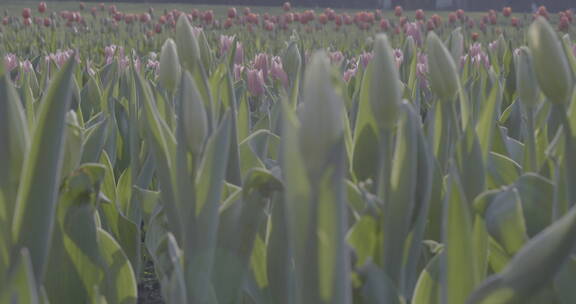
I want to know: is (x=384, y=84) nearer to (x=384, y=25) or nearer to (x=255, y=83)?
(x=255, y=83)

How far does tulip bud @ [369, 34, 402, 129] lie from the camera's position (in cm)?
70

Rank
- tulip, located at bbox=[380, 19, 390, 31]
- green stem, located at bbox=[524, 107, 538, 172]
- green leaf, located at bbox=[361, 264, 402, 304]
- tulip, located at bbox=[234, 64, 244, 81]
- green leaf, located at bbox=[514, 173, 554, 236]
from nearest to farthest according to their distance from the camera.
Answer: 1. green leaf, located at bbox=[361, 264, 402, 304]
2. green leaf, located at bbox=[514, 173, 554, 236]
3. green stem, located at bbox=[524, 107, 538, 172]
4. tulip, located at bbox=[234, 64, 244, 81]
5. tulip, located at bbox=[380, 19, 390, 31]

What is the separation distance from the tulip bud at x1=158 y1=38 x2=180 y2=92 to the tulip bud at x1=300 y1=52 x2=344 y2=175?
672 mm

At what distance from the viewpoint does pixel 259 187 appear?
774 millimetres

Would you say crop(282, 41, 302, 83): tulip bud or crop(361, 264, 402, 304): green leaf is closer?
crop(361, 264, 402, 304): green leaf

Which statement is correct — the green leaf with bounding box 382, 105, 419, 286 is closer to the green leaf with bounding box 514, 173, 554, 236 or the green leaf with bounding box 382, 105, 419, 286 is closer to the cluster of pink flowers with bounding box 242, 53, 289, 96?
the green leaf with bounding box 514, 173, 554, 236

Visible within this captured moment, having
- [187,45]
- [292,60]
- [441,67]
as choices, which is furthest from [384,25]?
[441,67]

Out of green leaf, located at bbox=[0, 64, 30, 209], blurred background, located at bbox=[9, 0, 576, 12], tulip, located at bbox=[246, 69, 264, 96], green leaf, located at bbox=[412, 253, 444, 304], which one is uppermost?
blurred background, located at bbox=[9, 0, 576, 12]

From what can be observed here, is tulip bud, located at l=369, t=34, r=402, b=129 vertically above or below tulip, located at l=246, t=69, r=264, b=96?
below

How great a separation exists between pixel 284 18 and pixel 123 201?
699 cm

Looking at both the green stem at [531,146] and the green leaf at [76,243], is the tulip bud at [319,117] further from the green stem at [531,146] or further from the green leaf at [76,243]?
the green stem at [531,146]

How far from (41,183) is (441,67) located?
49 cm

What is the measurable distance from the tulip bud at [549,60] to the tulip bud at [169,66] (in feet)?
1.89

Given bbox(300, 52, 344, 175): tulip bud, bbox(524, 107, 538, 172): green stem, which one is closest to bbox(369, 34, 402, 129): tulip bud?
bbox(300, 52, 344, 175): tulip bud
